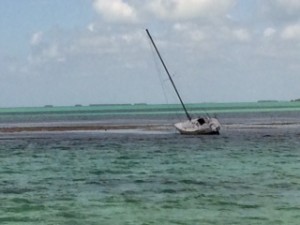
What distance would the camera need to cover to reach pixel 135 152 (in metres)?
49.2

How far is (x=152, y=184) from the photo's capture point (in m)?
31.0

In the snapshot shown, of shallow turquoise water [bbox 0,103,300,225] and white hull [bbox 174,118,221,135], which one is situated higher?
white hull [bbox 174,118,221,135]

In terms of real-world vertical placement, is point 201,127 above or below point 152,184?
→ above

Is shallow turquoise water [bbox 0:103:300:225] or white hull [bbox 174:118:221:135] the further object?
white hull [bbox 174:118:221:135]

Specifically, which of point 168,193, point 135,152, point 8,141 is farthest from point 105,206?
point 8,141

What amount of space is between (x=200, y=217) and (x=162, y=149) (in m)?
29.0

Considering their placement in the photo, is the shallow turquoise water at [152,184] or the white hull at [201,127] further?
the white hull at [201,127]

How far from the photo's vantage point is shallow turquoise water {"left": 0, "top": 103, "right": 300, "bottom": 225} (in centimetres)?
2309

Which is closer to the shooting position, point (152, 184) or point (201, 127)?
point (152, 184)

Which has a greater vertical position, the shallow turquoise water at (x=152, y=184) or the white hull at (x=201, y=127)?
the white hull at (x=201, y=127)

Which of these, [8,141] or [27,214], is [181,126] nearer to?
[8,141]

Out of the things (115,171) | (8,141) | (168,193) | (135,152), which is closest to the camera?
A: (168,193)

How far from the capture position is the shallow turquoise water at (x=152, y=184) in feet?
75.8

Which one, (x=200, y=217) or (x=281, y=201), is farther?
(x=281, y=201)
